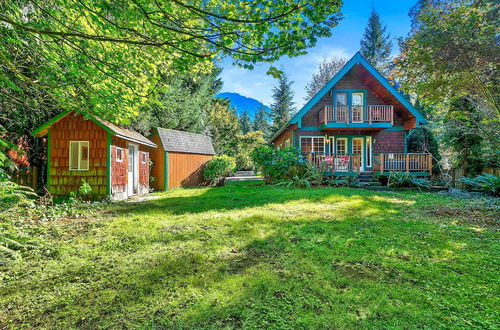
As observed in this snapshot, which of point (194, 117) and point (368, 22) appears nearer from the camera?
point (194, 117)

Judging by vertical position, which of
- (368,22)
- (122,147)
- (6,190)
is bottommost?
(6,190)

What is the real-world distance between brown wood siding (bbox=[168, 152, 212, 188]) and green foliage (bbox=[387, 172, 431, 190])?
10.4 meters

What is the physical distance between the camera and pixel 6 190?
4020 millimetres

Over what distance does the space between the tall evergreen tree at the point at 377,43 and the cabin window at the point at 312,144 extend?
20.0 meters

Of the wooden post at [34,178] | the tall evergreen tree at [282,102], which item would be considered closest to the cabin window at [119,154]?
the wooden post at [34,178]

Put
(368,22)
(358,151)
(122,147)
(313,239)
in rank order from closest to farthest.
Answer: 1. (313,239)
2. (122,147)
3. (358,151)
4. (368,22)

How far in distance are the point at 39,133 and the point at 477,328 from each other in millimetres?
12159

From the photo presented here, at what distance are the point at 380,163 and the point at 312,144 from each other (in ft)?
13.3

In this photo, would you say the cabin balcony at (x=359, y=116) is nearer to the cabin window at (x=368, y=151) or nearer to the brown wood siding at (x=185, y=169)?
the cabin window at (x=368, y=151)

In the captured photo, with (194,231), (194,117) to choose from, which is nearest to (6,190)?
(194,231)

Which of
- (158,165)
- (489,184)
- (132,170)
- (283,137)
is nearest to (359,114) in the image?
(283,137)

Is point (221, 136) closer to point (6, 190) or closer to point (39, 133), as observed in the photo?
point (39, 133)

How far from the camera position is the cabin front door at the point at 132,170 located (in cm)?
1012

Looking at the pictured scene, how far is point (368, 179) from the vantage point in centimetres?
1252
